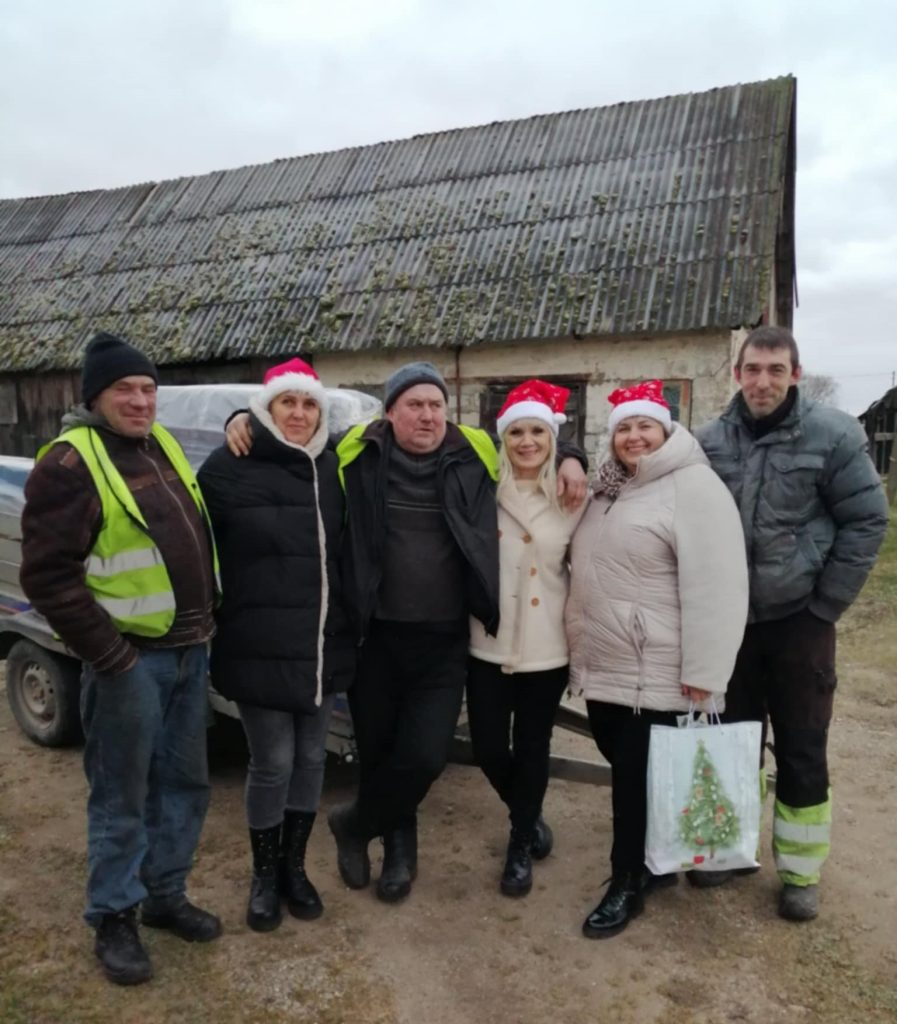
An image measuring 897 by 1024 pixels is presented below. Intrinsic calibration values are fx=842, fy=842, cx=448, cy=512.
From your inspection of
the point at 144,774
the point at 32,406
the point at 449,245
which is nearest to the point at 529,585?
the point at 144,774

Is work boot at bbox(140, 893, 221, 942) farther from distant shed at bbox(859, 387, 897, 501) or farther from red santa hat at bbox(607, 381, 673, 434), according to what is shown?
distant shed at bbox(859, 387, 897, 501)

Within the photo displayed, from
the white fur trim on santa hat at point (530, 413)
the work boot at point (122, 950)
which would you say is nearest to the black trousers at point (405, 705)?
the white fur trim on santa hat at point (530, 413)

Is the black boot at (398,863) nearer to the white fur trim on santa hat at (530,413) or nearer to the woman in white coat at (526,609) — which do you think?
the woman in white coat at (526,609)

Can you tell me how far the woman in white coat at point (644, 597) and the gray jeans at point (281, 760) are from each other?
926mm

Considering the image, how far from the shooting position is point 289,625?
2.72m

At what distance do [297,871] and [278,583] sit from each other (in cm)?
110

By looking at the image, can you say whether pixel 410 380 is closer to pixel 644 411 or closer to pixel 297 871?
pixel 644 411

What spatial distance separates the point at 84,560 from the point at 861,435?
8.16 ft

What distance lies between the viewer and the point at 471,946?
2.84m

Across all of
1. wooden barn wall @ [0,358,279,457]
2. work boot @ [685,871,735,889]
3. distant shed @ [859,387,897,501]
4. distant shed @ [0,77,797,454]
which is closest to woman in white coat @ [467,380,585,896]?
work boot @ [685,871,735,889]

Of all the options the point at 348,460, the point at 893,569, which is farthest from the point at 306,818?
the point at 893,569

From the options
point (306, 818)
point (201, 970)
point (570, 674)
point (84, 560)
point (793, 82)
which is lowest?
point (201, 970)

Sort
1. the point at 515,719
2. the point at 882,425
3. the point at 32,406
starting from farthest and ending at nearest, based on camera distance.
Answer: the point at 882,425, the point at 32,406, the point at 515,719

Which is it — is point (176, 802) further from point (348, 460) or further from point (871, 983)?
point (871, 983)
